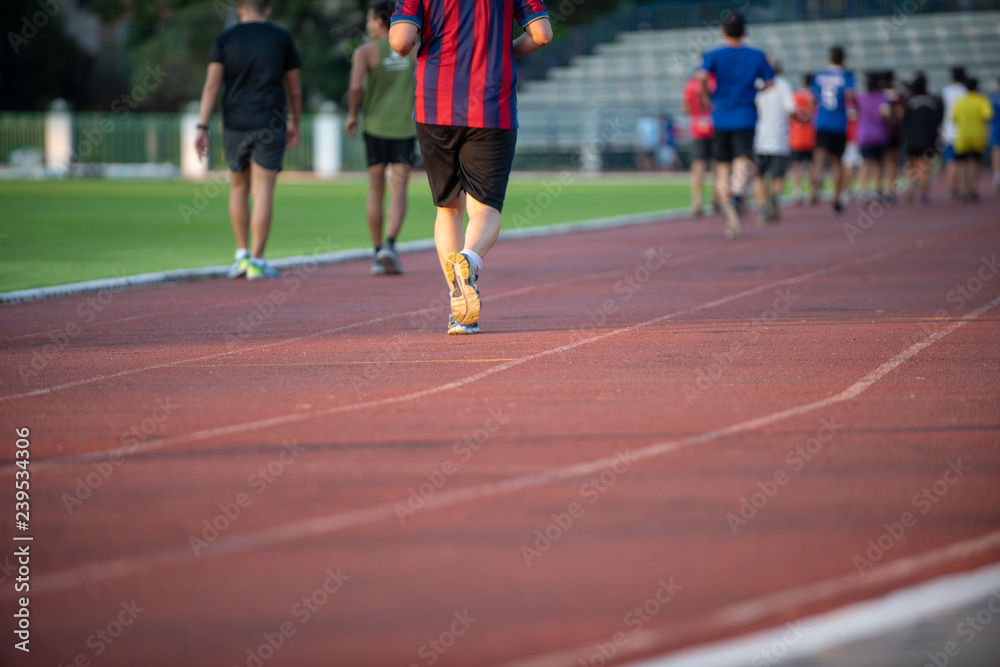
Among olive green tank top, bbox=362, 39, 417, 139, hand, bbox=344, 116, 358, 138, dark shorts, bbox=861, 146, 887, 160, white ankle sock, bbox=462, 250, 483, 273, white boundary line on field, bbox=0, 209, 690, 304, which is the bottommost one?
white boundary line on field, bbox=0, 209, 690, 304

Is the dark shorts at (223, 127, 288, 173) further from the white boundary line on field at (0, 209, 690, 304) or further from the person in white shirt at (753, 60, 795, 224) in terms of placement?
the person in white shirt at (753, 60, 795, 224)

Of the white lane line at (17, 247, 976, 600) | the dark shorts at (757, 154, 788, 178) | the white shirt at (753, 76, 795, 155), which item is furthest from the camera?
the white shirt at (753, 76, 795, 155)

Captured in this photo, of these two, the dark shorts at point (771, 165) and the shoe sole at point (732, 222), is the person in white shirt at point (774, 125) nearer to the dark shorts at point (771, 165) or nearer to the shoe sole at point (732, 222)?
the dark shorts at point (771, 165)

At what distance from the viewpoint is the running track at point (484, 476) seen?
318 cm

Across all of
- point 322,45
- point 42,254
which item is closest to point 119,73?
point 322,45

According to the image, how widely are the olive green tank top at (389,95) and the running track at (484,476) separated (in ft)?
9.27

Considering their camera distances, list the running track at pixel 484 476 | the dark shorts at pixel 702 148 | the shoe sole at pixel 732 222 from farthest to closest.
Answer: the dark shorts at pixel 702 148, the shoe sole at pixel 732 222, the running track at pixel 484 476

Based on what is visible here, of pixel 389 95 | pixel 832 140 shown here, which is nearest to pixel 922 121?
pixel 832 140

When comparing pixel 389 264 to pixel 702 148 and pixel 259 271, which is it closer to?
pixel 259 271

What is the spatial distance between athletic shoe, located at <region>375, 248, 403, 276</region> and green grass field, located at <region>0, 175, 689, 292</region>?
6.76ft

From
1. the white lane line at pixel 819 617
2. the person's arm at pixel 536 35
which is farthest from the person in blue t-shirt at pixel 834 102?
the white lane line at pixel 819 617

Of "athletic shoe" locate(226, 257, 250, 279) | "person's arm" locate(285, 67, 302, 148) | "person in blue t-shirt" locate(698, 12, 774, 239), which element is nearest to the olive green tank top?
"person's arm" locate(285, 67, 302, 148)

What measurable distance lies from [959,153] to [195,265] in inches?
616

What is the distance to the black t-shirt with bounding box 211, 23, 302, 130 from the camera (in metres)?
11.1
